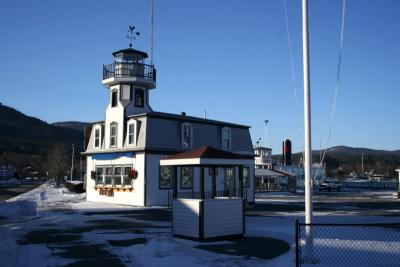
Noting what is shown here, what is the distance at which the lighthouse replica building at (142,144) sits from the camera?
30.0 meters

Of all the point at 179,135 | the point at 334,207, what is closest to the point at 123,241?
the point at 179,135

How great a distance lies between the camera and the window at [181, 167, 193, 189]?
1221 inches

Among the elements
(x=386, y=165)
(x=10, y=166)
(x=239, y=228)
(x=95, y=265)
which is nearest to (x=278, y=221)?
(x=239, y=228)

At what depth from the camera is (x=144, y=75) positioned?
3394cm

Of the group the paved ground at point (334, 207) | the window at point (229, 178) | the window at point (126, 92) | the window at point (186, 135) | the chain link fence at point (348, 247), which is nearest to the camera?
the chain link fence at point (348, 247)

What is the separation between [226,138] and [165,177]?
246 inches

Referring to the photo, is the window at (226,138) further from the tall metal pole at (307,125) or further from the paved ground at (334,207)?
the tall metal pole at (307,125)

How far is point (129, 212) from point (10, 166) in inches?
4747

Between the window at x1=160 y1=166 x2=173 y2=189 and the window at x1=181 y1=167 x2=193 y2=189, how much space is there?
0.86m

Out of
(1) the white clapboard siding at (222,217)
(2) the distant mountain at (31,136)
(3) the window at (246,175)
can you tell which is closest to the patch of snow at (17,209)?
(1) the white clapboard siding at (222,217)

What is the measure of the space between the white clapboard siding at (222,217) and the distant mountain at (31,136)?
139996mm

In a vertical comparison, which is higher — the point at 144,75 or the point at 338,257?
the point at 144,75

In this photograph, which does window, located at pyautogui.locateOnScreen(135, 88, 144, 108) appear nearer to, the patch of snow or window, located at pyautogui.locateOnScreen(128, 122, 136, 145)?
window, located at pyautogui.locateOnScreen(128, 122, 136, 145)

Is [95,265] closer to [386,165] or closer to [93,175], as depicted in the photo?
[93,175]
